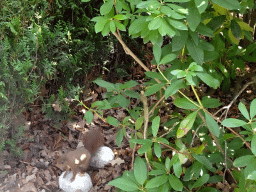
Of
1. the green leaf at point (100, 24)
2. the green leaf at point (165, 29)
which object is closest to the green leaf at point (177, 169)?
the green leaf at point (165, 29)

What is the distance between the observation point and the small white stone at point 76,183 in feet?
8.13

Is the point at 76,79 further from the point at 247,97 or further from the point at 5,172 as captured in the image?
the point at 247,97

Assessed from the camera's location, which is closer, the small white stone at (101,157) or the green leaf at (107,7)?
the green leaf at (107,7)

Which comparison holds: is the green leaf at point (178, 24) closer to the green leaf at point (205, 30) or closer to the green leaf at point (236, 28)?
the green leaf at point (205, 30)

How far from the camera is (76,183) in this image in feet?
8.14

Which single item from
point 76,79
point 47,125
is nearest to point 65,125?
point 47,125

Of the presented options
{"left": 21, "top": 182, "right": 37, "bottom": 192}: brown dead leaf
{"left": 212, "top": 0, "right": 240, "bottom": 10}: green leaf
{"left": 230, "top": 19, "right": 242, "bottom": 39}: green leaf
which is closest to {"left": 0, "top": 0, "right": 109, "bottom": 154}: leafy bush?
{"left": 21, "top": 182, "right": 37, "bottom": 192}: brown dead leaf

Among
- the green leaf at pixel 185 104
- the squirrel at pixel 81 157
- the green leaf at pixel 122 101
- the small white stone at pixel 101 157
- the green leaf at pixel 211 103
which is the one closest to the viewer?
the green leaf at pixel 185 104

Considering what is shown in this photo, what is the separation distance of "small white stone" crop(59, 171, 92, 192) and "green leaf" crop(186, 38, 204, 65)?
161 centimetres

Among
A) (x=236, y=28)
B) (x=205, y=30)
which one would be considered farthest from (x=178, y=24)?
(x=236, y=28)

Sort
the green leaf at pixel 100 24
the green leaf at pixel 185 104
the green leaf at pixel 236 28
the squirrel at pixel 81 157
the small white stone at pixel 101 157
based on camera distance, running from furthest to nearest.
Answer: the small white stone at pixel 101 157, the squirrel at pixel 81 157, the green leaf at pixel 236 28, the green leaf at pixel 100 24, the green leaf at pixel 185 104

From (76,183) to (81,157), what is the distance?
0.24 meters

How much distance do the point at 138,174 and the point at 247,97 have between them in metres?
2.42

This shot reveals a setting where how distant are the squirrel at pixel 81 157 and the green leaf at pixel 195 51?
1.46 m
